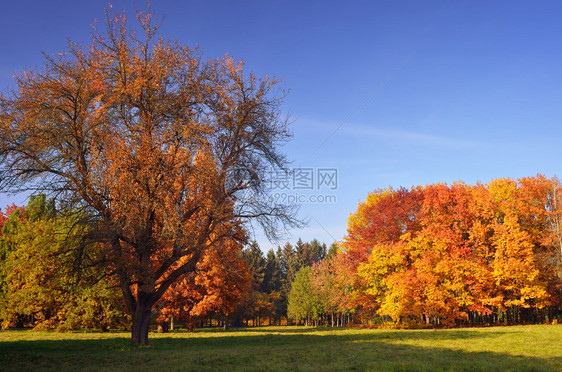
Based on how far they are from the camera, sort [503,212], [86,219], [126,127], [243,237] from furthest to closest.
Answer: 1. [503,212]
2. [243,237]
3. [126,127]
4. [86,219]

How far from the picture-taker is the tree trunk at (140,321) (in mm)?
19219

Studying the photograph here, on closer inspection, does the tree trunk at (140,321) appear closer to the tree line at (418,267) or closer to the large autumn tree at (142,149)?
the large autumn tree at (142,149)

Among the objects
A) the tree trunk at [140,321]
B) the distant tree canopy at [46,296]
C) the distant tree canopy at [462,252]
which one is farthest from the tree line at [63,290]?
the distant tree canopy at [462,252]

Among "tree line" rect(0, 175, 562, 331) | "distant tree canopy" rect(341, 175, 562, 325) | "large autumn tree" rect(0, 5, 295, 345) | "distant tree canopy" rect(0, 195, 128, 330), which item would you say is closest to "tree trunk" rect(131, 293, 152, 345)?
"large autumn tree" rect(0, 5, 295, 345)

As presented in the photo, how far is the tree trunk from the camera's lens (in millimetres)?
19219

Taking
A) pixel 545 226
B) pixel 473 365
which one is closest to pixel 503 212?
pixel 545 226

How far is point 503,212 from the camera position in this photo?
39.4m

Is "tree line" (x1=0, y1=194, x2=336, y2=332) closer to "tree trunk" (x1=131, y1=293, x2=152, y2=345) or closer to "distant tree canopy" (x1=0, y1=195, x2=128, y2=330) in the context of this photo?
"distant tree canopy" (x1=0, y1=195, x2=128, y2=330)

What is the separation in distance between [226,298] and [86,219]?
76.2ft

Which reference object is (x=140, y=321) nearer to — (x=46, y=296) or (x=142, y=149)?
(x=142, y=149)

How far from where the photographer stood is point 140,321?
762 inches

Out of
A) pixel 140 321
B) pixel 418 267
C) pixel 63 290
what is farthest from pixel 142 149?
pixel 418 267

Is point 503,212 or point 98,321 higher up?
point 503,212

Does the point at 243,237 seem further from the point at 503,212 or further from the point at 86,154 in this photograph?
the point at 503,212
